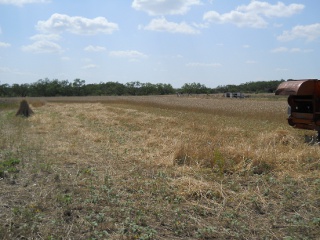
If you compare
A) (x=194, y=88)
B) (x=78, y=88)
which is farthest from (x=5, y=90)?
(x=194, y=88)

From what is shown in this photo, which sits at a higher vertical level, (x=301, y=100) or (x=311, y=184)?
(x=301, y=100)

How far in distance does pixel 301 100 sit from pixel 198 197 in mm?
6812

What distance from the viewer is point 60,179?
6309 millimetres

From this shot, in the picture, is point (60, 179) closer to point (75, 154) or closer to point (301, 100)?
point (75, 154)

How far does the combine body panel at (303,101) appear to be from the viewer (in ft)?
32.5

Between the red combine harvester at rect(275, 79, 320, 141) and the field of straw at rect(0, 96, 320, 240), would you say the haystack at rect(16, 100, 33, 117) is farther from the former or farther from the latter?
the red combine harvester at rect(275, 79, 320, 141)

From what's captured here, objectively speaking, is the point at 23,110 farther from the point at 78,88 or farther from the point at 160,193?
the point at 78,88

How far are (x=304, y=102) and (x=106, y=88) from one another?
382ft

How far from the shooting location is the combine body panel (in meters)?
9.91

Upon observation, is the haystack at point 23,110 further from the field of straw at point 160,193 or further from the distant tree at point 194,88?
the distant tree at point 194,88

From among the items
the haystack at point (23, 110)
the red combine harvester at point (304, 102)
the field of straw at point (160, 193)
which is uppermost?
the red combine harvester at point (304, 102)

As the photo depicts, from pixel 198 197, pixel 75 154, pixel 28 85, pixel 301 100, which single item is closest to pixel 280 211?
pixel 198 197

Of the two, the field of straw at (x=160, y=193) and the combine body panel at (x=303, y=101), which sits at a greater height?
the combine body panel at (x=303, y=101)

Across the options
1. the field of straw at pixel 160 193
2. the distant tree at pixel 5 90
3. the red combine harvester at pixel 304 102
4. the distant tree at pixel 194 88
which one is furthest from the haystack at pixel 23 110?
the distant tree at pixel 194 88
